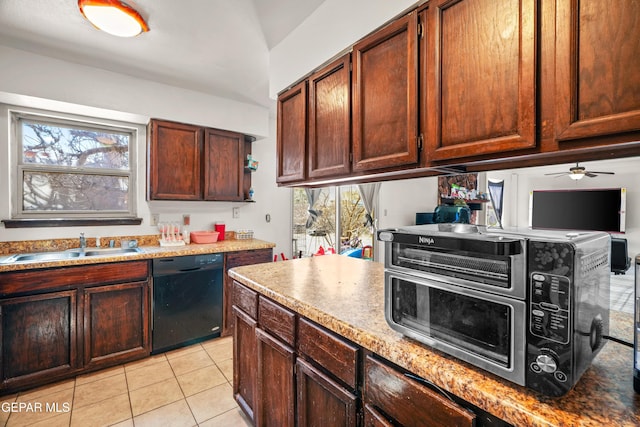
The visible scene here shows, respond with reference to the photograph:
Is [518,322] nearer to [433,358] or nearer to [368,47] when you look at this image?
[433,358]

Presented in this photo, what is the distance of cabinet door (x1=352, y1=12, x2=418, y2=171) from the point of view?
4.16 feet

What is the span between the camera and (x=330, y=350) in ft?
3.67

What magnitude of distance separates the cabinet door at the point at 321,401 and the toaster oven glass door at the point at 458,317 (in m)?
0.39

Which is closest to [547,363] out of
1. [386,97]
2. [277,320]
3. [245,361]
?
[277,320]

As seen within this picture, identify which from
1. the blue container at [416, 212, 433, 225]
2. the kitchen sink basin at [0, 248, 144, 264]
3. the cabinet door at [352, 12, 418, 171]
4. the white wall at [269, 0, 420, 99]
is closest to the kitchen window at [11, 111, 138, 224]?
the kitchen sink basin at [0, 248, 144, 264]

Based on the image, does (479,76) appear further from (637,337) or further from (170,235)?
(170,235)

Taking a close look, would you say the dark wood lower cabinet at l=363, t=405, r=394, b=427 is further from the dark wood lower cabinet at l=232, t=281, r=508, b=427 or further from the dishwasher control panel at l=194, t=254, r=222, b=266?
the dishwasher control panel at l=194, t=254, r=222, b=266

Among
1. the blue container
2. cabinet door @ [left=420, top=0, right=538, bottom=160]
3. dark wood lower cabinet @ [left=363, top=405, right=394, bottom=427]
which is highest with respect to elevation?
cabinet door @ [left=420, top=0, right=538, bottom=160]

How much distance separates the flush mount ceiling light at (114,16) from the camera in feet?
5.47

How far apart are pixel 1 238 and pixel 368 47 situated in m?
3.29

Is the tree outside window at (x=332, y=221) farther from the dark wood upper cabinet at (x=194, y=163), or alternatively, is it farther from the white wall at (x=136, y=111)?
the dark wood upper cabinet at (x=194, y=163)

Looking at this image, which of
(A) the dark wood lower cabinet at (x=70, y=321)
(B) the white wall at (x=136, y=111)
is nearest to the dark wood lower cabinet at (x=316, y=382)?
(A) the dark wood lower cabinet at (x=70, y=321)

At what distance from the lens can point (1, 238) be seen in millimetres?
2426

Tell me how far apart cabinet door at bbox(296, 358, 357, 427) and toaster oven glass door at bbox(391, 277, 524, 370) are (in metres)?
0.39
